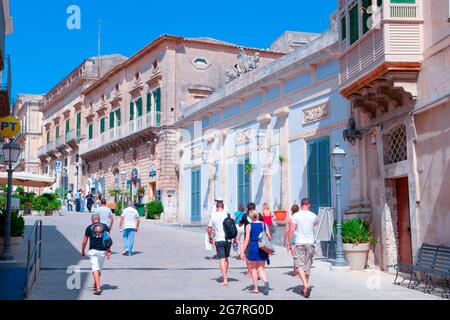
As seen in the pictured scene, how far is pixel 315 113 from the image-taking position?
701 inches

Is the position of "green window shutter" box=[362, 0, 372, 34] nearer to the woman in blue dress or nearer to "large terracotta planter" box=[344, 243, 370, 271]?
"large terracotta planter" box=[344, 243, 370, 271]

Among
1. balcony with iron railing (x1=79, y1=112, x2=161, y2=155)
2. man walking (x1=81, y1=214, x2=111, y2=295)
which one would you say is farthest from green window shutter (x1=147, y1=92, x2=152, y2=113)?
man walking (x1=81, y1=214, x2=111, y2=295)

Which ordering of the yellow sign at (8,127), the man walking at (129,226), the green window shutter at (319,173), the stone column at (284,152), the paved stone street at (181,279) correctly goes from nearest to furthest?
the paved stone street at (181,279) → the yellow sign at (8,127) → the man walking at (129,226) → the green window shutter at (319,173) → the stone column at (284,152)

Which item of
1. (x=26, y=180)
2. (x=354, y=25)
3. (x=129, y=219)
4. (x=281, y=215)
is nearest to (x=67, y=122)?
(x=26, y=180)

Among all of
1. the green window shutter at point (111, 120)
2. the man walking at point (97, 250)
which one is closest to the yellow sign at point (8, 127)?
the man walking at point (97, 250)

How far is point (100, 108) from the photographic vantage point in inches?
1678

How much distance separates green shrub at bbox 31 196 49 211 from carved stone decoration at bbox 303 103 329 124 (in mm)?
16991

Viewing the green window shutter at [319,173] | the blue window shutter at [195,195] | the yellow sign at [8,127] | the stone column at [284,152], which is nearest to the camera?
the yellow sign at [8,127]

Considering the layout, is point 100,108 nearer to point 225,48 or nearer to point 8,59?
point 225,48

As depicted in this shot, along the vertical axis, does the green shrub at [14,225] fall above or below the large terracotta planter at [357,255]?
above

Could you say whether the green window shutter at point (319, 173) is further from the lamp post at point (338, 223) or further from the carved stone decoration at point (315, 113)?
the lamp post at point (338, 223)

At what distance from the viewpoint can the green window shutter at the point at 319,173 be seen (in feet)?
56.2

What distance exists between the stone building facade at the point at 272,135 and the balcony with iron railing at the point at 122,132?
19.1 feet

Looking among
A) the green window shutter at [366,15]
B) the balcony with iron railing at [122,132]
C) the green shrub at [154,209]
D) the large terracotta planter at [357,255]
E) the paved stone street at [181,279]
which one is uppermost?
the balcony with iron railing at [122,132]
